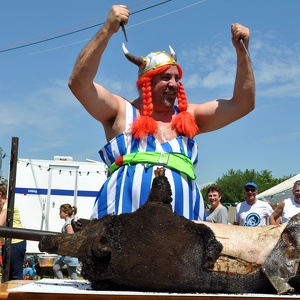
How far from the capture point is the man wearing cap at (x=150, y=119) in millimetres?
2506

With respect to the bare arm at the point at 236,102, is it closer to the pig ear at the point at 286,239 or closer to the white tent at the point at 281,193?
the pig ear at the point at 286,239

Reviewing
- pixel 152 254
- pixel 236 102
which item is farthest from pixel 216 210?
pixel 152 254

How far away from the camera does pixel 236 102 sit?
283 cm

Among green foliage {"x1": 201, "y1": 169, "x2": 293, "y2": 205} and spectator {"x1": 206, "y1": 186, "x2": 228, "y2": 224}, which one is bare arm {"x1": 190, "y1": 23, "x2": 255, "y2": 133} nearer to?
spectator {"x1": 206, "y1": 186, "x2": 228, "y2": 224}

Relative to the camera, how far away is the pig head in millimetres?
1753

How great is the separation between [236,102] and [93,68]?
783 millimetres

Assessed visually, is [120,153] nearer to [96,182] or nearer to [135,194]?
[135,194]

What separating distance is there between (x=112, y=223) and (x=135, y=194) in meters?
0.67

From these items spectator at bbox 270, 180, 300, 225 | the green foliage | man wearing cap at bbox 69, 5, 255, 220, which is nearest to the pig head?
man wearing cap at bbox 69, 5, 255, 220

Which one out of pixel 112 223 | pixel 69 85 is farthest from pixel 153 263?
pixel 69 85

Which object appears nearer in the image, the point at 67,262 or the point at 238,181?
the point at 67,262

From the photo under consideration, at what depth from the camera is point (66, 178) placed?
1189 centimetres

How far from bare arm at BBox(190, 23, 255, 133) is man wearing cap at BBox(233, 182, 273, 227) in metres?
3.96

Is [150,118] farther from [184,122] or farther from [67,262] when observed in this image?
[67,262]
